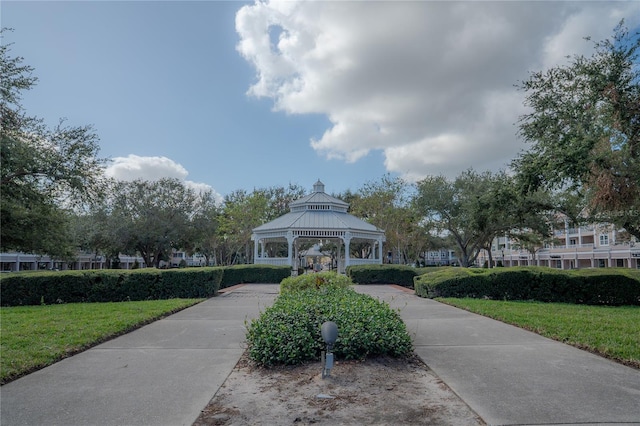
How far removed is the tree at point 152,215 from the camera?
119 ft

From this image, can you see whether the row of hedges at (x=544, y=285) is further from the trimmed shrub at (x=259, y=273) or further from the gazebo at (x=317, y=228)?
the gazebo at (x=317, y=228)

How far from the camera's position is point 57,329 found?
8.26m

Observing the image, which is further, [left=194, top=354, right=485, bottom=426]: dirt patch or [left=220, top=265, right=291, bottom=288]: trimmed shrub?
[left=220, top=265, right=291, bottom=288]: trimmed shrub

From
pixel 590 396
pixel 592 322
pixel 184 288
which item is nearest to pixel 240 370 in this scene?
pixel 590 396

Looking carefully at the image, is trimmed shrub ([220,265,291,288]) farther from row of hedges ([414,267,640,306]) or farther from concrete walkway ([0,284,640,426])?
concrete walkway ([0,284,640,426])

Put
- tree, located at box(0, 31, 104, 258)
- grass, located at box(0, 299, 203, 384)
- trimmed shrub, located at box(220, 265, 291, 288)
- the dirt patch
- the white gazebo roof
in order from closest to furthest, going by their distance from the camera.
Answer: the dirt patch → grass, located at box(0, 299, 203, 384) → tree, located at box(0, 31, 104, 258) → trimmed shrub, located at box(220, 265, 291, 288) → the white gazebo roof

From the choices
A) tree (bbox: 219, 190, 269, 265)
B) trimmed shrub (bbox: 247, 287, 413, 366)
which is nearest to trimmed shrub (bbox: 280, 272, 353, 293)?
trimmed shrub (bbox: 247, 287, 413, 366)

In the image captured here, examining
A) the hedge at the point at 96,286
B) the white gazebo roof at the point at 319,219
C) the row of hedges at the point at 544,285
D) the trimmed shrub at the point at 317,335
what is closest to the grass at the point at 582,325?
the row of hedges at the point at 544,285

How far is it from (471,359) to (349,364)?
192 cm

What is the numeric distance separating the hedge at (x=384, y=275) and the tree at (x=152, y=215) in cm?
1953

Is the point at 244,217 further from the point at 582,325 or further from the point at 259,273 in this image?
the point at 582,325

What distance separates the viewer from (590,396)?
4512mm

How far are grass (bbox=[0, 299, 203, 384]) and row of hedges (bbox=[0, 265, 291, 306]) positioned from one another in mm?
2099

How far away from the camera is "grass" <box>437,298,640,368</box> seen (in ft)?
21.7
